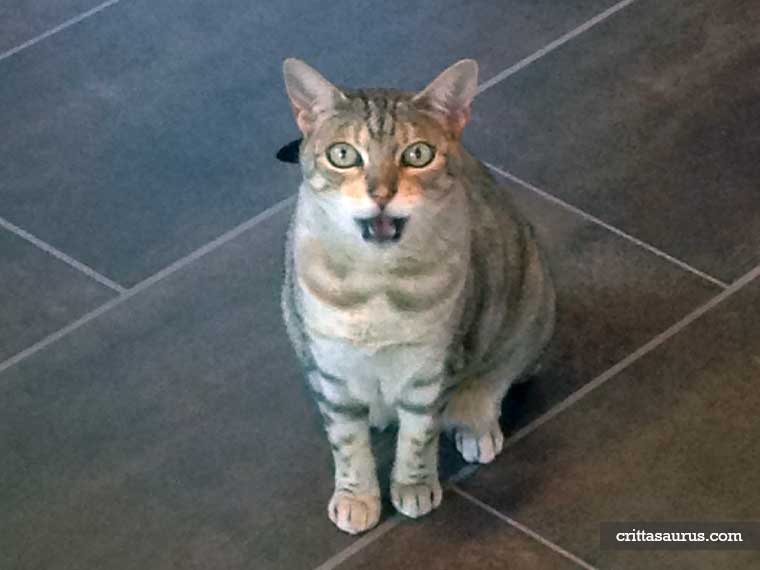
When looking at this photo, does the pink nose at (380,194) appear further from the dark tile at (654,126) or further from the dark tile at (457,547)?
the dark tile at (654,126)

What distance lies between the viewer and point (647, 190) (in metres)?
2.27

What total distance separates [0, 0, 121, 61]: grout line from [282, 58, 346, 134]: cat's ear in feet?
3.83

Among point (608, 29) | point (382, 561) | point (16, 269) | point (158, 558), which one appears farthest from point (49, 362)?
point (608, 29)

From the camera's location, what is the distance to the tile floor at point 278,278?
1795 mm

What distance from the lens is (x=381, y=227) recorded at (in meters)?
1.52

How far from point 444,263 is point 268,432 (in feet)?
1.41

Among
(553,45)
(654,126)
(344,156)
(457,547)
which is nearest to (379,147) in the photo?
(344,156)

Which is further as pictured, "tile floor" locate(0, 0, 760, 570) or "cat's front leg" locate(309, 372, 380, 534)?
"tile floor" locate(0, 0, 760, 570)

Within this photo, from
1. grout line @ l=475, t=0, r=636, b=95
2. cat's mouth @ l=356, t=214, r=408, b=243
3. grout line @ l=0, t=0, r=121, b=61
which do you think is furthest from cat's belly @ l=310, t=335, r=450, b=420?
grout line @ l=0, t=0, r=121, b=61

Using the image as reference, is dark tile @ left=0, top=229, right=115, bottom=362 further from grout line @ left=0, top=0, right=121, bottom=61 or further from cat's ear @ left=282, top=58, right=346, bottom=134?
cat's ear @ left=282, top=58, right=346, bottom=134

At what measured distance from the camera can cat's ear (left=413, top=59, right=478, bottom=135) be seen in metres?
1.56

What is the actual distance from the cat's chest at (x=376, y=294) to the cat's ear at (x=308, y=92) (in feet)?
0.44

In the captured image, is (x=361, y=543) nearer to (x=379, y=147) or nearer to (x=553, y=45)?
(x=379, y=147)

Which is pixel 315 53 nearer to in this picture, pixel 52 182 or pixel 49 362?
pixel 52 182
